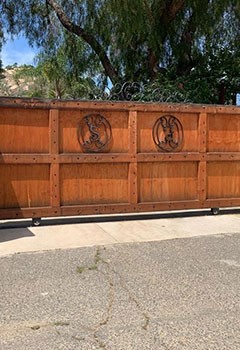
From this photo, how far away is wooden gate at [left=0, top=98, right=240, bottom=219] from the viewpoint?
656cm

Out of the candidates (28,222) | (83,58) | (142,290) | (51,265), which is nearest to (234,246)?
(142,290)

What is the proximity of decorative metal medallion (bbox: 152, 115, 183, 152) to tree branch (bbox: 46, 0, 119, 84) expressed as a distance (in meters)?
7.93

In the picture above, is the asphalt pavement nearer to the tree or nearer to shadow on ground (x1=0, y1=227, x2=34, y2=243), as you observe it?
shadow on ground (x1=0, y1=227, x2=34, y2=243)

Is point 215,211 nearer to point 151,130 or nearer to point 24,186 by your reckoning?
point 151,130

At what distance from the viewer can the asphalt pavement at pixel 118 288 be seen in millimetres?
3129

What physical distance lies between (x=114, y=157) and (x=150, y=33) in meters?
7.33

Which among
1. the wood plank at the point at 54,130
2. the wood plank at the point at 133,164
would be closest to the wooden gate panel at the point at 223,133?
the wood plank at the point at 133,164

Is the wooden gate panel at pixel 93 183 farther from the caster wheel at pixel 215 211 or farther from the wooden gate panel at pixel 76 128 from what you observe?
the caster wheel at pixel 215 211

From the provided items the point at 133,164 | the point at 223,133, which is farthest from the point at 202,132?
the point at 133,164

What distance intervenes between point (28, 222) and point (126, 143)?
209cm

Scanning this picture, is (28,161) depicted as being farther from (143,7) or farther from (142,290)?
(143,7)

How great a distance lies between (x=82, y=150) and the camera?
22.5 feet

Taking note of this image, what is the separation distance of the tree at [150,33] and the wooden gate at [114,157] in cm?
627

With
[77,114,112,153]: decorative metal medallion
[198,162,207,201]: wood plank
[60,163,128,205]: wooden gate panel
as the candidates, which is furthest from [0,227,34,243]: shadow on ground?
[198,162,207,201]: wood plank
